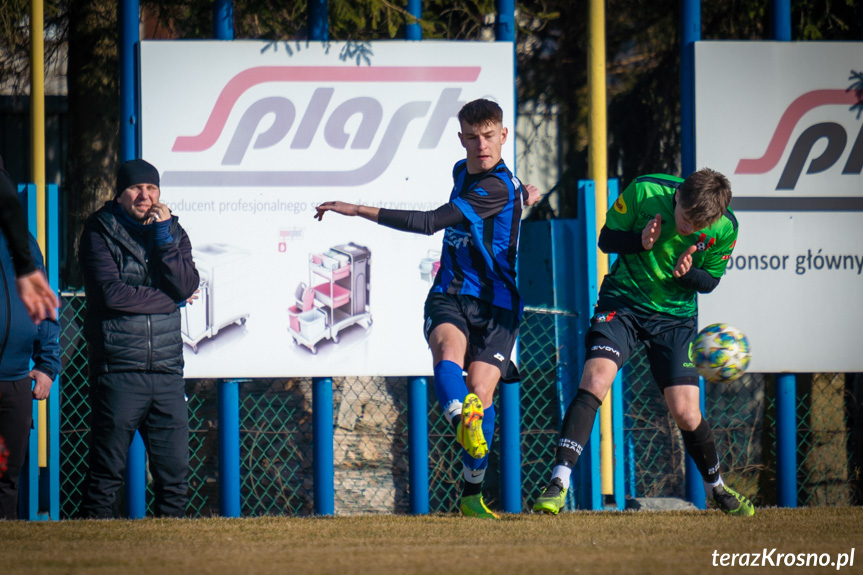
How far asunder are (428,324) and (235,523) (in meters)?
1.42

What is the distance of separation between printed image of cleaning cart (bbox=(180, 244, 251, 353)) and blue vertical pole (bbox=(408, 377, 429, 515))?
126cm

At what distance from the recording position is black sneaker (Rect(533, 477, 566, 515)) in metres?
4.49

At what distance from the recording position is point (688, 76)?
6.65 metres

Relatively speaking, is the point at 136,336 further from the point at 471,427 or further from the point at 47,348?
the point at 471,427

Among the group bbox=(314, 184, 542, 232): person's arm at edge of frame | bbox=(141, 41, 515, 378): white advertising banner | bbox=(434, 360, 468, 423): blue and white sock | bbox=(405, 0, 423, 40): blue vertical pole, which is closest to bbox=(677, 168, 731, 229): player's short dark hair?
bbox=(314, 184, 542, 232): person's arm at edge of frame

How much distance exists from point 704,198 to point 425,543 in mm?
2138

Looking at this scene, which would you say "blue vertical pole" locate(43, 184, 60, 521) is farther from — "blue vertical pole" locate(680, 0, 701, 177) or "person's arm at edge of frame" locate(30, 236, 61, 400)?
"blue vertical pole" locate(680, 0, 701, 177)

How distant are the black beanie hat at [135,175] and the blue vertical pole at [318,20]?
1.59m

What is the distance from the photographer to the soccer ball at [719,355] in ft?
16.6

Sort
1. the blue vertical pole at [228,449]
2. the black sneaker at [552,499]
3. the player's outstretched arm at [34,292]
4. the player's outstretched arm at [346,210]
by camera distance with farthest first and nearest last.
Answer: the blue vertical pole at [228,449] → the player's outstretched arm at [346,210] → the black sneaker at [552,499] → the player's outstretched arm at [34,292]

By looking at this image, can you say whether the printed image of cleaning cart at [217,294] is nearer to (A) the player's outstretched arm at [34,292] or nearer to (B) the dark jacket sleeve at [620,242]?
(B) the dark jacket sleeve at [620,242]

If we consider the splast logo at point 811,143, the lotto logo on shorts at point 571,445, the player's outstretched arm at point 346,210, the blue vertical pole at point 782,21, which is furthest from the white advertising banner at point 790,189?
the player's outstretched arm at point 346,210

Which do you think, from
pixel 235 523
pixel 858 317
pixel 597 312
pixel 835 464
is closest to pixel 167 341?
pixel 235 523

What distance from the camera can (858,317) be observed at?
6.73 meters
